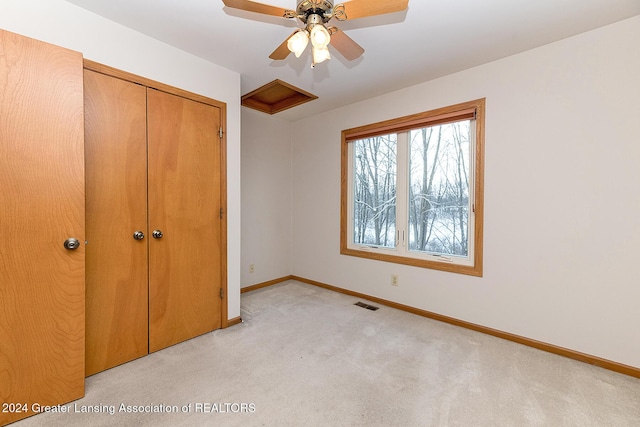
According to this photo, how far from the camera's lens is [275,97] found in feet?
11.1

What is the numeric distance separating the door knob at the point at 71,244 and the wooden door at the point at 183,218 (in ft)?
1.75

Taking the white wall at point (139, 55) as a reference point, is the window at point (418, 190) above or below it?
below

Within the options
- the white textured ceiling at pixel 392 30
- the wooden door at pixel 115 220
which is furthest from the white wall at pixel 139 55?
the wooden door at pixel 115 220

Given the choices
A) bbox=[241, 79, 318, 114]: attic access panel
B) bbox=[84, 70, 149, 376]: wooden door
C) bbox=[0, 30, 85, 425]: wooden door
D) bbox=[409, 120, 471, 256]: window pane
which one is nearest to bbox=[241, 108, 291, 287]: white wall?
bbox=[241, 79, 318, 114]: attic access panel

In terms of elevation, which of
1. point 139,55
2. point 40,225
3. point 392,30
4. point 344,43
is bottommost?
point 40,225

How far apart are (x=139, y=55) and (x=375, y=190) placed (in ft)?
8.66

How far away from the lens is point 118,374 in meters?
1.86

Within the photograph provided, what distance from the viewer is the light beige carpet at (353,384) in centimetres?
150

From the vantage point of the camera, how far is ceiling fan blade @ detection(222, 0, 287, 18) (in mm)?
1310

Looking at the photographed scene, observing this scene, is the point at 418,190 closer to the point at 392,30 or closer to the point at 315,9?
the point at 392,30

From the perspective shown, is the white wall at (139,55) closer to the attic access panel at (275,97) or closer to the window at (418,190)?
the attic access panel at (275,97)

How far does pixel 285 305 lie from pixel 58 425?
197cm

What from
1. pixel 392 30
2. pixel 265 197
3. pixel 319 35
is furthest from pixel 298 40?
pixel 265 197

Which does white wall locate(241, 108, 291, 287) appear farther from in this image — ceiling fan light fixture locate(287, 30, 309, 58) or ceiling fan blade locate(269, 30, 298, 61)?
ceiling fan light fixture locate(287, 30, 309, 58)
